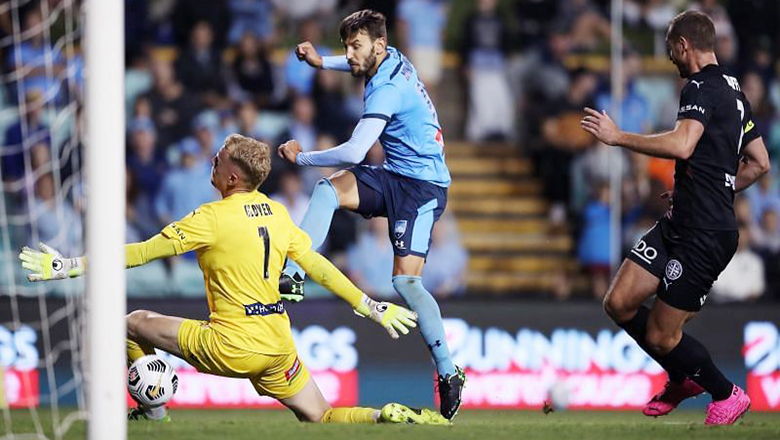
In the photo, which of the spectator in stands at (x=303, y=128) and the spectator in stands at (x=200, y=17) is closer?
the spectator in stands at (x=303, y=128)

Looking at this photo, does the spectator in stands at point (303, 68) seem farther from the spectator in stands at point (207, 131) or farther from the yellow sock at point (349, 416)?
the yellow sock at point (349, 416)

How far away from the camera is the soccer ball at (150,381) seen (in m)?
6.25

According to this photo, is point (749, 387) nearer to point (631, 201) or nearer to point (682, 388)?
point (631, 201)

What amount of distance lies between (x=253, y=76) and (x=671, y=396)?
5.78 m

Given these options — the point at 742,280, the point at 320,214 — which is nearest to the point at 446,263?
the point at 742,280

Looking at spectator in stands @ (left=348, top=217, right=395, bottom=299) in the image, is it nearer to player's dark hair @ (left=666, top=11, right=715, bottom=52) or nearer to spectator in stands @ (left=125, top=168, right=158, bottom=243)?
spectator in stands @ (left=125, top=168, right=158, bottom=243)

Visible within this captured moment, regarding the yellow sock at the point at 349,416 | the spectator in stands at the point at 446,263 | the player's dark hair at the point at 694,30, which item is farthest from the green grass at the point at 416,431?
the spectator in stands at the point at 446,263

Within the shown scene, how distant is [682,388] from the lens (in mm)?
6867

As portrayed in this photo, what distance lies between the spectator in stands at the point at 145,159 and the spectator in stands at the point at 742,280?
183 inches

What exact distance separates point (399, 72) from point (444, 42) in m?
5.21

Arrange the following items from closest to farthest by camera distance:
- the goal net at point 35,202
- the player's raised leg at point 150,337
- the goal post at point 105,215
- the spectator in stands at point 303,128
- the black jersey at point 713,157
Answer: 1. the goal post at point 105,215
2. the player's raised leg at point 150,337
3. the black jersey at point 713,157
4. the goal net at point 35,202
5. the spectator in stands at point 303,128

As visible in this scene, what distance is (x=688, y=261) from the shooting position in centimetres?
649

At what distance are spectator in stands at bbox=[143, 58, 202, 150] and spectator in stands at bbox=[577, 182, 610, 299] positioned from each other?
3443 millimetres

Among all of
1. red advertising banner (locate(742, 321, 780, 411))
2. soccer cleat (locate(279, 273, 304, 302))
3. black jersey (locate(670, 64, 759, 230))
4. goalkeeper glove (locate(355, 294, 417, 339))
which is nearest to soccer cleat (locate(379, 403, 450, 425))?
goalkeeper glove (locate(355, 294, 417, 339))
